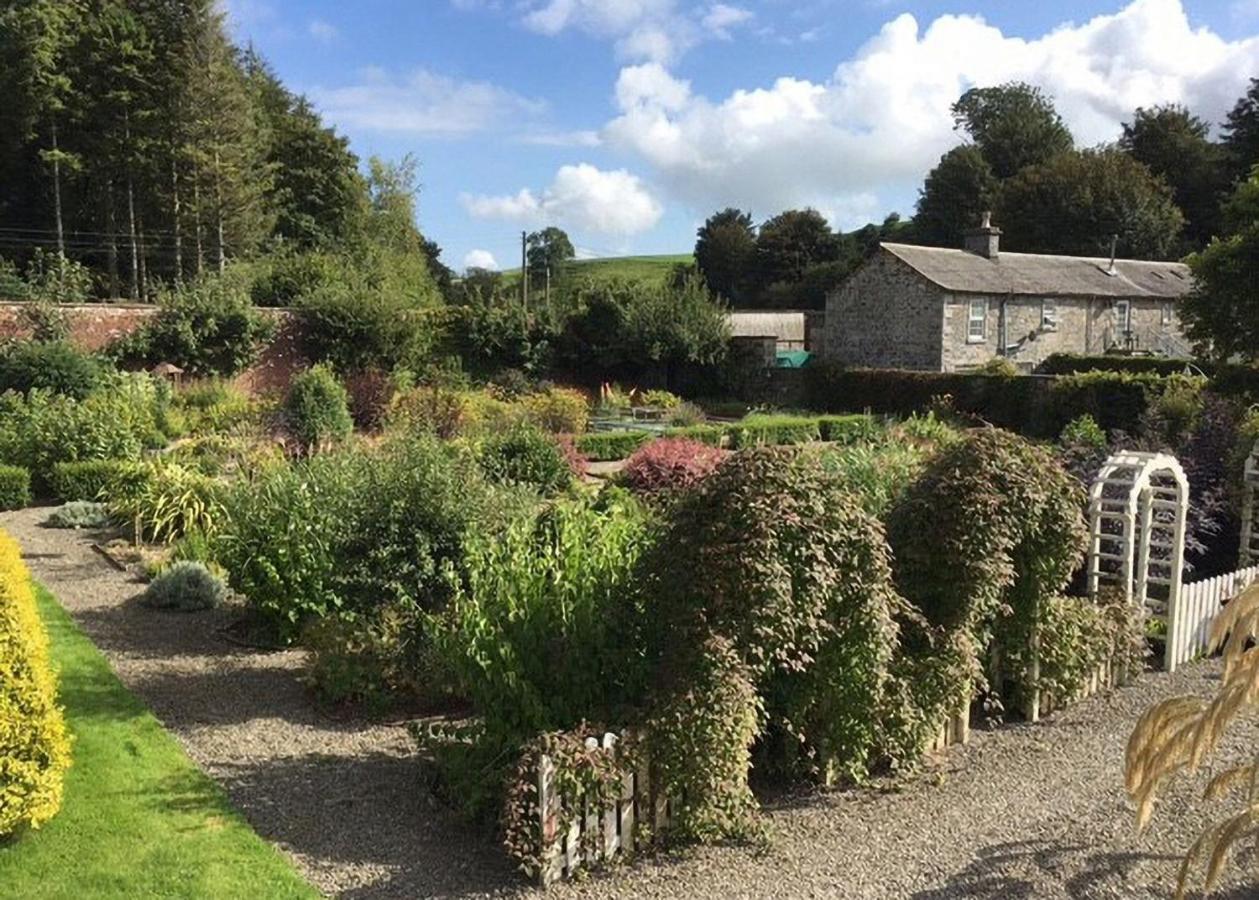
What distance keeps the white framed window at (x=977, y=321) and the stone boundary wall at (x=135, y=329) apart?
20.3 metres

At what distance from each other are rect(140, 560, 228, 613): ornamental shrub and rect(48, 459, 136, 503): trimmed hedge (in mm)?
5389

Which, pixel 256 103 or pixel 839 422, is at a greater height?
pixel 256 103

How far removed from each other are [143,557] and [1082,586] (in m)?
9.58

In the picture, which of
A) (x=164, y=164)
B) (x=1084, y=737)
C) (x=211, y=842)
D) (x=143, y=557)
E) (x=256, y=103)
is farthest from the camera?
(x=256, y=103)

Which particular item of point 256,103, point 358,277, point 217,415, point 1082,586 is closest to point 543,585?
point 1082,586

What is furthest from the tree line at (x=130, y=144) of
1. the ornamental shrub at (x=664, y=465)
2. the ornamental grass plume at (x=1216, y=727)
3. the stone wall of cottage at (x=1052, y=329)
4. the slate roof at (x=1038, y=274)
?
the ornamental grass plume at (x=1216, y=727)

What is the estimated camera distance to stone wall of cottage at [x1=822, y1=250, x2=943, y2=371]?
31.3m

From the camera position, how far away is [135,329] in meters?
24.1

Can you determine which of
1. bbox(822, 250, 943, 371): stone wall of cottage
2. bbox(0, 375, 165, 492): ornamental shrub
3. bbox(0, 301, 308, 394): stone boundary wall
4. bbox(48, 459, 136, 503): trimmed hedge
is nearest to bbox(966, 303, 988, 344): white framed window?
bbox(822, 250, 943, 371): stone wall of cottage

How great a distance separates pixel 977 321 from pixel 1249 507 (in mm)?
22820

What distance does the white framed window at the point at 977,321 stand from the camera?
1246 inches

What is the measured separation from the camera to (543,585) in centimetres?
585

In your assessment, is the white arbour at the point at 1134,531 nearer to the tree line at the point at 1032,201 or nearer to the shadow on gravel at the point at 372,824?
the shadow on gravel at the point at 372,824

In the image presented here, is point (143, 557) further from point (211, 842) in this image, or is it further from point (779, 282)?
point (779, 282)
